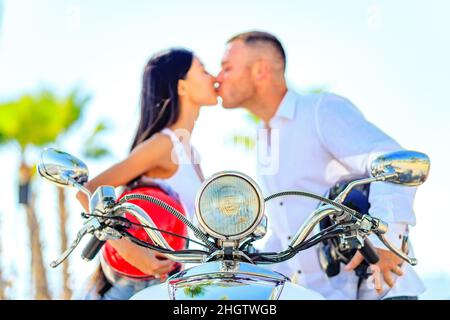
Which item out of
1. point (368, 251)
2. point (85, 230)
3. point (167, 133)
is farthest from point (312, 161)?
point (85, 230)

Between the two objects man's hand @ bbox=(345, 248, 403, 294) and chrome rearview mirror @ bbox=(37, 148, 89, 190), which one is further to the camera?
man's hand @ bbox=(345, 248, 403, 294)

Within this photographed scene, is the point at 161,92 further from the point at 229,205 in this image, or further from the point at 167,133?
the point at 229,205

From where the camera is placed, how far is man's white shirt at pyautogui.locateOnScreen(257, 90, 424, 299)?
13.7 ft

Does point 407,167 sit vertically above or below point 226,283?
above

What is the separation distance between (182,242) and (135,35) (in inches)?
51.8

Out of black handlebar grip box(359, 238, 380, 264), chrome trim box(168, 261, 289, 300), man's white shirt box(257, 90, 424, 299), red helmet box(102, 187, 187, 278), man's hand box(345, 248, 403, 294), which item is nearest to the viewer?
chrome trim box(168, 261, 289, 300)

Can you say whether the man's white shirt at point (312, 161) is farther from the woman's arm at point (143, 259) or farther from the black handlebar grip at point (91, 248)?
the black handlebar grip at point (91, 248)

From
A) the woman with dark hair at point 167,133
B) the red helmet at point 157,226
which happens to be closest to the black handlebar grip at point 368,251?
the red helmet at point 157,226

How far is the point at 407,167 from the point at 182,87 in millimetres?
2106

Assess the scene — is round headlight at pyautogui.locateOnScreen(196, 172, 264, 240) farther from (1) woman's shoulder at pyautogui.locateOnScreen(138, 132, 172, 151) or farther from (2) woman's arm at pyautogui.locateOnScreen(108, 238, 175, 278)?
(1) woman's shoulder at pyautogui.locateOnScreen(138, 132, 172, 151)

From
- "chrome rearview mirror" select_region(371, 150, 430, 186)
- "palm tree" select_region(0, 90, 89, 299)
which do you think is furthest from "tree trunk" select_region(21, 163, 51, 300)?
"chrome rearview mirror" select_region(371, 150, 430, 186)

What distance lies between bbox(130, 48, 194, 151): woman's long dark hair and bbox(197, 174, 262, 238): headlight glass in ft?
7.21

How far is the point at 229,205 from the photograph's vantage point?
7.80 ft
